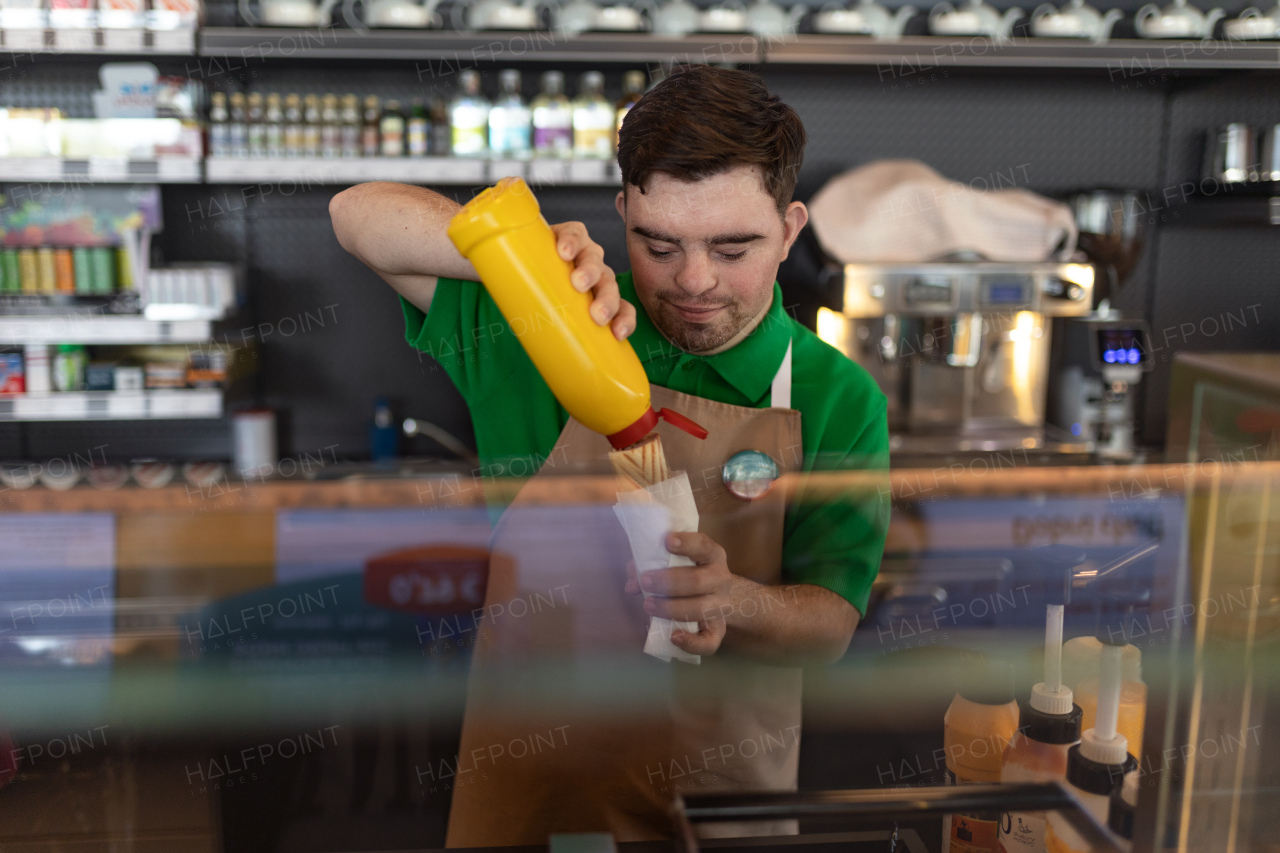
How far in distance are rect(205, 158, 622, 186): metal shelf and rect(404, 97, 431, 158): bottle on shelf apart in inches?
2.9

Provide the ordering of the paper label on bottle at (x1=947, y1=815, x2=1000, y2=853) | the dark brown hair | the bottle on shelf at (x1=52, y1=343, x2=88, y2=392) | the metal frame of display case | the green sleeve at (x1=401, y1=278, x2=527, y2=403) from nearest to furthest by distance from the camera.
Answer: the metal frame of display case, the paper label on bottle at (x1=947, y1=815, x2=1000, y2=853), the dark brown hair, the green sleeve at (x1=401, y1=278, x2=527, y2=403), the bottle on shelf at (x1=52, y1=343, x2=88, y2=392)

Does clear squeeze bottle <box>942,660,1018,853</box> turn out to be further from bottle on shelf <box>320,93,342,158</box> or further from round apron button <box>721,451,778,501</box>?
bottle on shelf <box>320,93,342,158</box>

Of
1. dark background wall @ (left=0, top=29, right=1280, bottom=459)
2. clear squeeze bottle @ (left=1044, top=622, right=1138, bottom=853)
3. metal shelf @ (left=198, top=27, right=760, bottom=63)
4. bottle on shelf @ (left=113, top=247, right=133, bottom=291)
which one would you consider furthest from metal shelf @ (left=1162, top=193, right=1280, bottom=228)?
bottle on shelf @ (left=113, top=247, right=133, bottom=291)

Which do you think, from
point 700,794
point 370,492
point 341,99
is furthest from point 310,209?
point 700,794

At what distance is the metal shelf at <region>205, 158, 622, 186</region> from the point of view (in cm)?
286

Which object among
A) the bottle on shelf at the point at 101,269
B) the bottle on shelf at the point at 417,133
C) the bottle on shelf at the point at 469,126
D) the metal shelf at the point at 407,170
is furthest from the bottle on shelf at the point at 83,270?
the bottle on shelf at the point at 469,126

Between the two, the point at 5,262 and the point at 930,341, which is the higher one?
the point at 5,262

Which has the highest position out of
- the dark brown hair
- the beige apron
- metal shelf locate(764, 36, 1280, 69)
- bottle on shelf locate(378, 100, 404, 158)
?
metal shelf locate(764, 36, 1280, 69)

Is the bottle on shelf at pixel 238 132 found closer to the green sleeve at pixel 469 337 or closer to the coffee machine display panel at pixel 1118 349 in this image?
the green sleeve at pixel 469 337

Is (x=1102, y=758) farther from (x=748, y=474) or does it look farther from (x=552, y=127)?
(x=552, y=127)

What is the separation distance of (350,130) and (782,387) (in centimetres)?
223

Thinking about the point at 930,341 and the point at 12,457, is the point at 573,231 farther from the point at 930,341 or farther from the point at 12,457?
the point at 12,457

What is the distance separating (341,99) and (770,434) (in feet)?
8.72

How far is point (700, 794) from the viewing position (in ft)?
2.16
